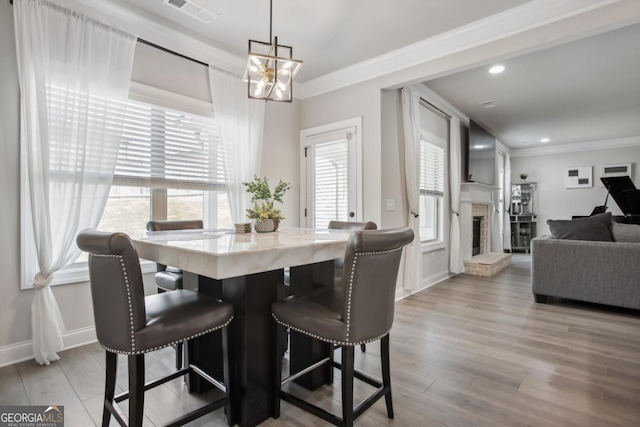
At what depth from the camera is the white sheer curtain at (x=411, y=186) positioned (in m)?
3.90

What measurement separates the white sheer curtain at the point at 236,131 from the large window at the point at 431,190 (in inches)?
91.8

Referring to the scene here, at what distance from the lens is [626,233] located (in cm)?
332

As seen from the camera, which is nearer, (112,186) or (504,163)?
(112,186)

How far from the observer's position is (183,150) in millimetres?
3117

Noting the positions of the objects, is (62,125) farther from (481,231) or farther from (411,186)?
(481,231)

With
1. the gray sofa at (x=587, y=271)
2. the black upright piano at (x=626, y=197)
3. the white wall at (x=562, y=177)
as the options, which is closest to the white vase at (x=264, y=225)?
the gray sofa at (x=587, y=271)

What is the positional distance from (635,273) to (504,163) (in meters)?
5.53

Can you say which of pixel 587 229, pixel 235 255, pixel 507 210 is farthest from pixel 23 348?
pixel 507 210

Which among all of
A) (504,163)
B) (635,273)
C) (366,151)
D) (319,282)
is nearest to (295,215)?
(366,151)

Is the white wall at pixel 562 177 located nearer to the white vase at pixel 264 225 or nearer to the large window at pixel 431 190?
the large window at pixel 431 190

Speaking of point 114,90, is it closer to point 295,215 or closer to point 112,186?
point 112,186

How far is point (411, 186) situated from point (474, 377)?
235cm

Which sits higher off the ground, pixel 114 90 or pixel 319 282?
pixel 114 90

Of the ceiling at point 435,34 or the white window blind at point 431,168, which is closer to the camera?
the ceiling at point 435,34
